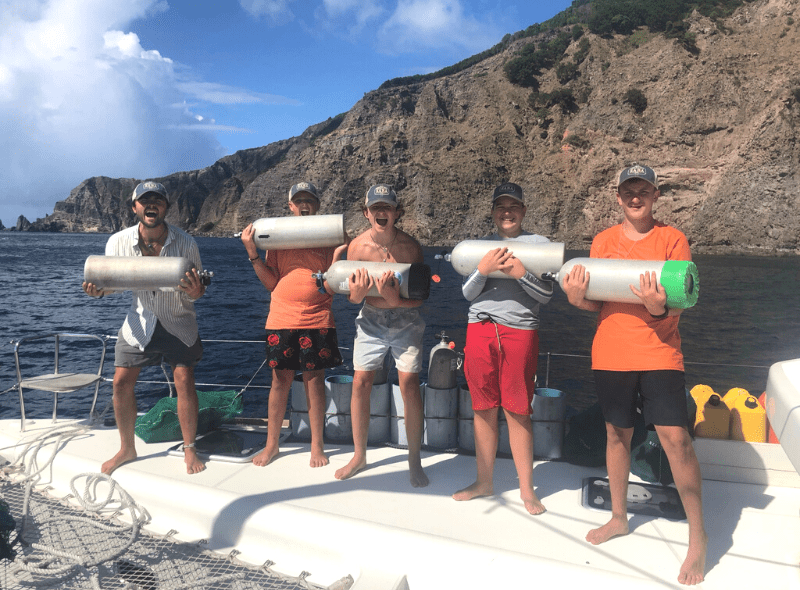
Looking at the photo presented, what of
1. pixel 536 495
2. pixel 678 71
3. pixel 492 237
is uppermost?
pixel 678 71

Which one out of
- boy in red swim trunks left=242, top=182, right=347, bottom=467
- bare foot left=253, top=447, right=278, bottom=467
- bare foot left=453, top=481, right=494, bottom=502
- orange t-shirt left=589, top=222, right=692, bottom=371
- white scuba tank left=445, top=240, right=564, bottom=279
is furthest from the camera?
bare foot left=253, top=447, right=278, bottom=467

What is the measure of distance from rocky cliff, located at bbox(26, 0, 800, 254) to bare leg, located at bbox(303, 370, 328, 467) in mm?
57869

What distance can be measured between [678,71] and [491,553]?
72616 mm

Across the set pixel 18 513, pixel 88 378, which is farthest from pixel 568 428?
pixel 88 378

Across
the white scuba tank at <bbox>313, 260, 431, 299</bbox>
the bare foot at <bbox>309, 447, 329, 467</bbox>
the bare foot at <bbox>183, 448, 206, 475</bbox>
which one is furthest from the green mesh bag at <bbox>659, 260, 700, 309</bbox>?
the bare foot at <bbox>183, 448, 206, 475</bbox>

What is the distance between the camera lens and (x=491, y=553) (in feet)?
8.93

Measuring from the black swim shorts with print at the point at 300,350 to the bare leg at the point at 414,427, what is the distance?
0.58 metres

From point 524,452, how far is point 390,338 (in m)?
1.20

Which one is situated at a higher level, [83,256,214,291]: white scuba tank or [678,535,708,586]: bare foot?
[83,256,214,291]: white scuba tank

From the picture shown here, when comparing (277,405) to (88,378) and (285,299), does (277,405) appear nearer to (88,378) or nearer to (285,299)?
(285,299)

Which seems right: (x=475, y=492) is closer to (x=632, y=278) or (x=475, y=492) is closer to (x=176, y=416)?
(x=632, y=278)

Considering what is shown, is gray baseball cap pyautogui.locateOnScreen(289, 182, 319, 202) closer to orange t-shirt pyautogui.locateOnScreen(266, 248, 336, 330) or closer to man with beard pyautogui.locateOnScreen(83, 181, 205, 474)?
orange t-shirt pyautogui.locateOnScreen(266, 248, 336, 330)

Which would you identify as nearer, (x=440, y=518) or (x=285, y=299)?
(x=440, y=518)

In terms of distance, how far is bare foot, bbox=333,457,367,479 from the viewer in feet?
12.5
